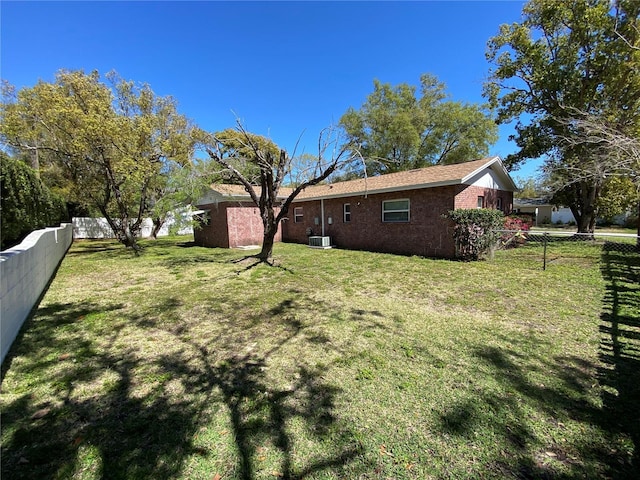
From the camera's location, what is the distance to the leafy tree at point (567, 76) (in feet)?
39.5

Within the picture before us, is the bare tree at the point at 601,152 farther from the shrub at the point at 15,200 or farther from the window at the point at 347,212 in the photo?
the shrub at the point at 15,200

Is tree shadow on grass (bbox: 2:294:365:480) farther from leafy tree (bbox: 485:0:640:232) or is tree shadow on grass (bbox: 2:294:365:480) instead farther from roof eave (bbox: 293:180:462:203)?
leafy tree (bbox: 485:0:640:232)

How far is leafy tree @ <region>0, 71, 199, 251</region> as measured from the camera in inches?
408

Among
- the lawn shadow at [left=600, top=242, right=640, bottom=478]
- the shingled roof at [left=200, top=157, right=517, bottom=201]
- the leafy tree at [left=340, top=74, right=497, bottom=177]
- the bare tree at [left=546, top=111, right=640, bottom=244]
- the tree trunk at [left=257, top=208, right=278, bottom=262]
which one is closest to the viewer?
the lawn shadow at [left=600, top=242, right=640, bottom=478]

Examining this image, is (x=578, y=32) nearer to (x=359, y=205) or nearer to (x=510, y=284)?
(x=359, y=205)

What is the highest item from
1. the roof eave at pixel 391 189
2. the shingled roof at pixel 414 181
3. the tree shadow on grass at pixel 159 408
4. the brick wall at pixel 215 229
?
the shingled roof at pixel 414 181

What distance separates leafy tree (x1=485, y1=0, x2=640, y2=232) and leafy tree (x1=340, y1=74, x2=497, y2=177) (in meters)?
8.28

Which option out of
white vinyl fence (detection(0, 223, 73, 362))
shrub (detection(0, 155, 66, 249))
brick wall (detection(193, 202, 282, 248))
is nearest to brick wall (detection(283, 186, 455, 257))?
brick wall (detection(193, 202, 282, 248))

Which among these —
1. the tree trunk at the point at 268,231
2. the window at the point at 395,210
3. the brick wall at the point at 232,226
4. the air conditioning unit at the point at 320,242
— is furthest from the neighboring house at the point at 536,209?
the tree trunk at the point at 268,231

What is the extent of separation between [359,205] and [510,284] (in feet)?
24.9

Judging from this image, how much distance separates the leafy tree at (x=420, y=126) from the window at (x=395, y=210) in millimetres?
13409

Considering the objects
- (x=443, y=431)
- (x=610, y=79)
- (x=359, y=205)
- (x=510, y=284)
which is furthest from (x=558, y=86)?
(x=443, y=431)

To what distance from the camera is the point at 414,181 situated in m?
11.0

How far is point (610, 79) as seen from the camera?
40.2ft
